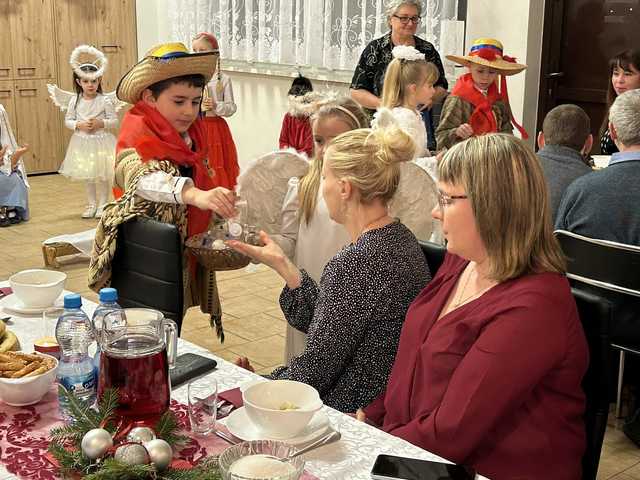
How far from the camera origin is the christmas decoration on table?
132 cm

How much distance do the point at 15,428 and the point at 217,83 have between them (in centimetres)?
521

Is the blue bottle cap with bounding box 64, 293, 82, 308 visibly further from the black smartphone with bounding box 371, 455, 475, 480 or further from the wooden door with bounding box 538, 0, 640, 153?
Answer: the wooden door with bounding box 538, 0, 640, 153

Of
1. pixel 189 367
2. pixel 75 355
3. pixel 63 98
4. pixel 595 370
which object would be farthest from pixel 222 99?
pixel 595 370

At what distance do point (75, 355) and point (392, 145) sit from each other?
3.17 ft

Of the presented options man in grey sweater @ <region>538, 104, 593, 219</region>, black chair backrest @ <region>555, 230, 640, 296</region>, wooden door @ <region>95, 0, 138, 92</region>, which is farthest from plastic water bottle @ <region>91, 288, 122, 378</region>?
wooden door @ <region>95, 0, 138, 92</region>

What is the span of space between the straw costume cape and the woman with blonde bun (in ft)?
2.73

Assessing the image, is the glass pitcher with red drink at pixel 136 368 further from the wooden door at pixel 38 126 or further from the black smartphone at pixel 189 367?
the wooden door at pixel 38 126

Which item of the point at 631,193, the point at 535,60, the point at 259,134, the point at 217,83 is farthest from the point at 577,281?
the point at 259,134

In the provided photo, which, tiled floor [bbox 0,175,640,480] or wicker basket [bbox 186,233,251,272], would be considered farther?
tiled floor [bbox 0,175,640,480]

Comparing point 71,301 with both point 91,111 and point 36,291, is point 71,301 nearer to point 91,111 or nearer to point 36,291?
point 36,291

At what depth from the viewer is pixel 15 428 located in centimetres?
161

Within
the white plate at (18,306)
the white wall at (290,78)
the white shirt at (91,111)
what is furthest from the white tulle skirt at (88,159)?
the white plate at (18,306)

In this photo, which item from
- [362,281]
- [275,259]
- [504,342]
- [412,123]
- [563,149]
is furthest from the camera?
[412,123]

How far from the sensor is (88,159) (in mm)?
7027
